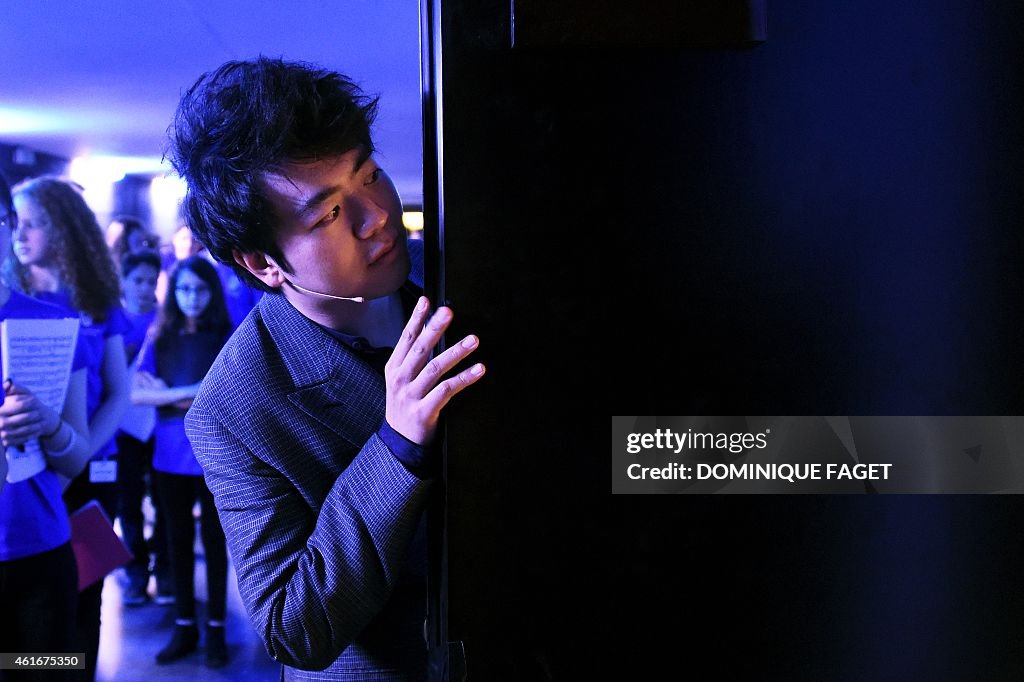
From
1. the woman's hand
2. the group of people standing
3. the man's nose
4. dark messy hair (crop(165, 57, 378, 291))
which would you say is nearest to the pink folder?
the group of people standing

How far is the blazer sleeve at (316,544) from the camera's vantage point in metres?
0.82

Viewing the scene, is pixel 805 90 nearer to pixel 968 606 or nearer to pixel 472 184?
pixel 472 184

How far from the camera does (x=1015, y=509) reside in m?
0.79

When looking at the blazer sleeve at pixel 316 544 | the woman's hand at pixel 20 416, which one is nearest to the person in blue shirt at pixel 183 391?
the woman's hand at pixel 20 416

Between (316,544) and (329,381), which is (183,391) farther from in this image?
(316,544)

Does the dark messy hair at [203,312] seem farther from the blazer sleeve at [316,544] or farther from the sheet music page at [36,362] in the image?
the blazer sleeve at [316,544]

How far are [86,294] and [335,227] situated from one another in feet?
4.61

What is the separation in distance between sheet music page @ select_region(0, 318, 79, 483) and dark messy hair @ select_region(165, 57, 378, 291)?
41.7 inches

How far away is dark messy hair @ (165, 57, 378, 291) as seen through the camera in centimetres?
100

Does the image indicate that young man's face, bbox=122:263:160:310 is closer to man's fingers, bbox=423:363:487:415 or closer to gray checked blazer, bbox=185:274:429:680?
gray checked blazer, bbox=185:274:429:680

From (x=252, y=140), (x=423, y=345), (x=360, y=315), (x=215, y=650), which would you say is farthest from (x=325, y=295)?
(x=215, y=650)

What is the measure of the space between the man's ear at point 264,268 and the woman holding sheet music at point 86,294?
124cm

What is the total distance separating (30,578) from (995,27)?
2.14 meters

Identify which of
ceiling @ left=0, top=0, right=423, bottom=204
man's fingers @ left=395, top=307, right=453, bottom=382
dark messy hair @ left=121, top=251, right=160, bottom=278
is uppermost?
ceiling @ left=0, top=0, right=423, bottom=204
